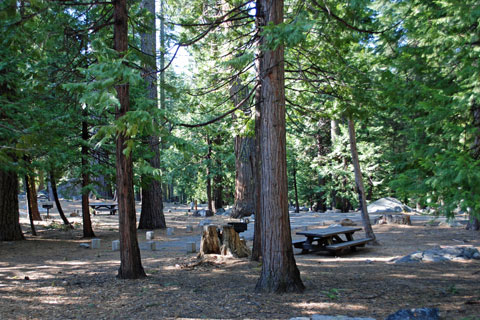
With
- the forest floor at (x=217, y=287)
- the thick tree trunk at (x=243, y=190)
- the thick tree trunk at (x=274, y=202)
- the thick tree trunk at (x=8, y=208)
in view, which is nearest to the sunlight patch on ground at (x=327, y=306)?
the forest floor at (x=217, y=287)

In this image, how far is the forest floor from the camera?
212 inches

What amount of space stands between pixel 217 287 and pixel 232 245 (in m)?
2.80

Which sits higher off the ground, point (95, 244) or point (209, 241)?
point (209, 241)

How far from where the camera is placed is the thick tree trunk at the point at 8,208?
12.2 m

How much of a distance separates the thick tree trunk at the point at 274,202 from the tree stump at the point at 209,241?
3.53m

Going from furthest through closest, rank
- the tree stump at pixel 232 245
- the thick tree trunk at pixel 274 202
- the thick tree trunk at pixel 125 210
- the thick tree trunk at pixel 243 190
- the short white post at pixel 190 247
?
the thick tree trunk at pixel 243 190, the short white post at pixel 190 247, the tree stump at pixel 232 245, the thick tree trunk at pixel 125 210, the thick tree trunk at pixel 274 202

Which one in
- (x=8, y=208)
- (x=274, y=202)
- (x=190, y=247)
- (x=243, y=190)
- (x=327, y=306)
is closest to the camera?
(x=327, y=306)

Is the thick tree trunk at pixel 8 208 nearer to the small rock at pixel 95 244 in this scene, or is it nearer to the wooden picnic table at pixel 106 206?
the small rock at pixel 95 244

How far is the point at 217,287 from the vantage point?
6957 millimetres

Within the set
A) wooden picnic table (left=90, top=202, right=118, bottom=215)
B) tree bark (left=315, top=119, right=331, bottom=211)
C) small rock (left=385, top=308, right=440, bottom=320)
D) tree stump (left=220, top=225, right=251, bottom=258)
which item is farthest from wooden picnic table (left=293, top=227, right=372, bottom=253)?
wooden picnic table (left=90, top=202, right=118, bottom=215)

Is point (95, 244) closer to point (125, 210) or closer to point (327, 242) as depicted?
point (125, 210)

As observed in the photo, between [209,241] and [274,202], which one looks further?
[209,241]

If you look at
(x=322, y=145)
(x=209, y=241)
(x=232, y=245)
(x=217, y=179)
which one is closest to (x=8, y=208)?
(x=209, y=241)

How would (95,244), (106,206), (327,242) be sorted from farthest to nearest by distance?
(106,206) < (95,244) < (327,242)
